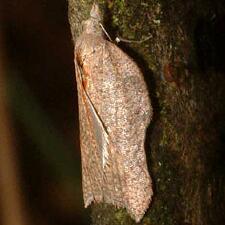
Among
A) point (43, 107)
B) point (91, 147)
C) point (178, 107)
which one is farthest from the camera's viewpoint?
point (43, 107)

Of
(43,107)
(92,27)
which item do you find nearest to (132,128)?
(92,27)

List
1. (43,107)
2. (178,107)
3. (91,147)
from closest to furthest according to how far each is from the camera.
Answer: (178,107)
(91,147)
(43,107)

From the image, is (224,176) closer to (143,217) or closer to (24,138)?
(143,217)

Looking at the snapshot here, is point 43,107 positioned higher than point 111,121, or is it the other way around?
point 111,121

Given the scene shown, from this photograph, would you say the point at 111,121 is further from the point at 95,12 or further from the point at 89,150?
the point at 95,12

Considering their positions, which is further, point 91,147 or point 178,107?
point 91,147

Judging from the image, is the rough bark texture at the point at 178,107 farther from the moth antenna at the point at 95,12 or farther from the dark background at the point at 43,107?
the dark background at the point at 43,107
